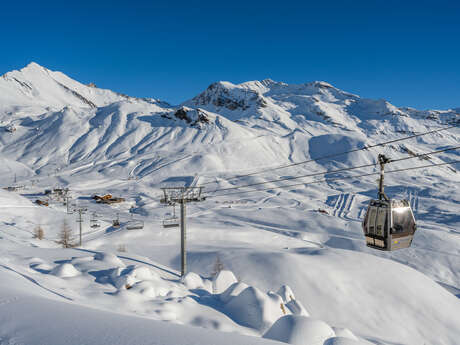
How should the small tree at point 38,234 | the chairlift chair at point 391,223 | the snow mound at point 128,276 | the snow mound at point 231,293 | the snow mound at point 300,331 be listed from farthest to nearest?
1. the small tree at point 38,234
2. the snow mound at point 231,293
3. the snow mound at point 128,276
4. the chairlift chair at point 391,223
5. the snow mound at point 300,331

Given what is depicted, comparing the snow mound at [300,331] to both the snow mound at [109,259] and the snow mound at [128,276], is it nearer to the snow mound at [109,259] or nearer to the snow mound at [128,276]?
the snow mound at [128,276]

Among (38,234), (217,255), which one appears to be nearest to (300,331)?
(217,255)

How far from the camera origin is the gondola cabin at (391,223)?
8289 millimetres

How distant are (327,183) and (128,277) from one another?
89.7 meters

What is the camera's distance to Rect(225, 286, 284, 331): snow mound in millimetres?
9617

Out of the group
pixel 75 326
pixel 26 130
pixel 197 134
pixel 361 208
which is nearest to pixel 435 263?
pixel 361 208

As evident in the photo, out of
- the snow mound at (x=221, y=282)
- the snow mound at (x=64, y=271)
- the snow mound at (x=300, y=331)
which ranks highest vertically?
the snow mound at (x=64, y=271)

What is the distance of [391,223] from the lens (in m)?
8.28

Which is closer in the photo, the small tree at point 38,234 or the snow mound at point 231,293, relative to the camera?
the snow mound at point 231,293

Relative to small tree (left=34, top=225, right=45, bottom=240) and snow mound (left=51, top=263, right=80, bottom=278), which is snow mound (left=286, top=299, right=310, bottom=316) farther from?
small tree (left=34, top=225, right=45, bottom=240)

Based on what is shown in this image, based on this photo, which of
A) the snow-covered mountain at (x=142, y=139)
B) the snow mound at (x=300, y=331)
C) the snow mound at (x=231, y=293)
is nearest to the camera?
the snow mound at (x=300, y=331)

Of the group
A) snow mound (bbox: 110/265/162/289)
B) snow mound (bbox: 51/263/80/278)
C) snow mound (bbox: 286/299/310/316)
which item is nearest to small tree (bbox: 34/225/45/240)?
snow mound (bbox: 51/263/80/278)

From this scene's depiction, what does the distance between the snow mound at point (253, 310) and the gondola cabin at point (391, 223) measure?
14.0 ft

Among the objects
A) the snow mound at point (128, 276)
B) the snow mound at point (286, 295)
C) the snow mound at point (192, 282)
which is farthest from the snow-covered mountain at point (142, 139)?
the snow mound at point (128, 276)
